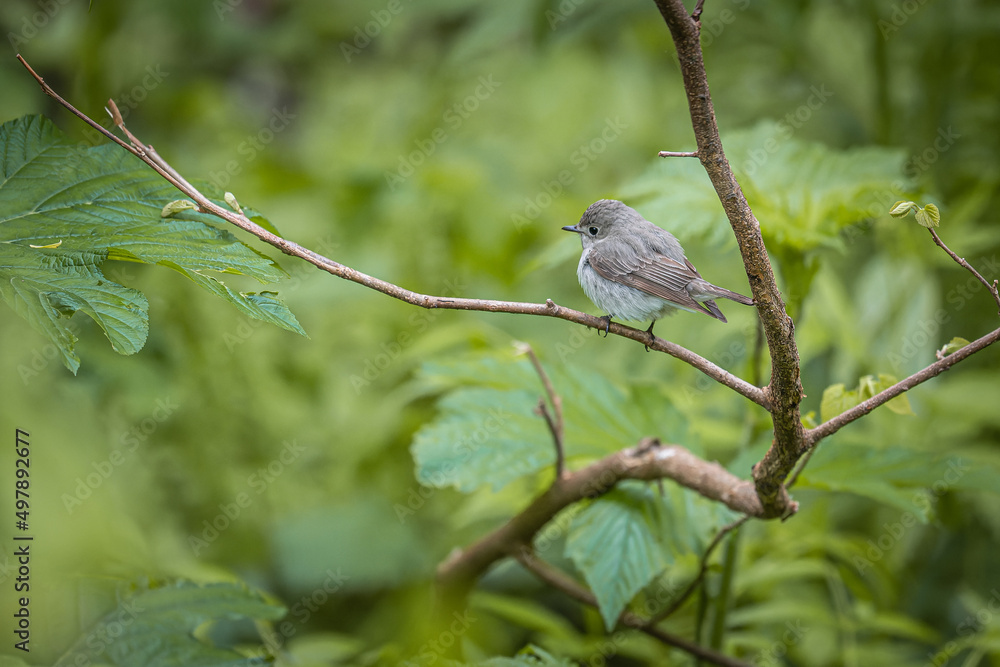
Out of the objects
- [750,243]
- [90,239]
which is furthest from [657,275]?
[90,239]

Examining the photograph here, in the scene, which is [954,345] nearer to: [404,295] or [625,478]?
[625,478]

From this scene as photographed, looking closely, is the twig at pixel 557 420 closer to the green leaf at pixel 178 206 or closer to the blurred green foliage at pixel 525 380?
the blurred green foliage at pixel 525 380

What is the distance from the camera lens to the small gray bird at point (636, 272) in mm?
1681

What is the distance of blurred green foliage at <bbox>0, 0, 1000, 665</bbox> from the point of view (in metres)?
2.11

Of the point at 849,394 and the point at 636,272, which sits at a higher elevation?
the point at 636,272

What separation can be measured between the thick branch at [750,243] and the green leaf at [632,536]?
0.53 metres

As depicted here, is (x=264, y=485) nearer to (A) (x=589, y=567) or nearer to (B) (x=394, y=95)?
(A) (x=589, y=567)

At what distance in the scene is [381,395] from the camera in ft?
13.3

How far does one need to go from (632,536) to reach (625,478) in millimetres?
149

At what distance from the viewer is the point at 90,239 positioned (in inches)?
56.5

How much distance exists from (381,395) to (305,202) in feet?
6.40

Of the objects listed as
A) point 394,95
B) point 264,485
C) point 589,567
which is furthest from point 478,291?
point 394,95

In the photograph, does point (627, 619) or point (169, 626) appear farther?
point (627, 619)

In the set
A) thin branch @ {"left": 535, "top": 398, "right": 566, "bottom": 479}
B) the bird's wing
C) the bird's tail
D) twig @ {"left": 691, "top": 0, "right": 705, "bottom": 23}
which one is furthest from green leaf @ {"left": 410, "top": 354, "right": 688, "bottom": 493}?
twig @ {"left": 691, "top": 0, "right": 705, "bottom": 23}
